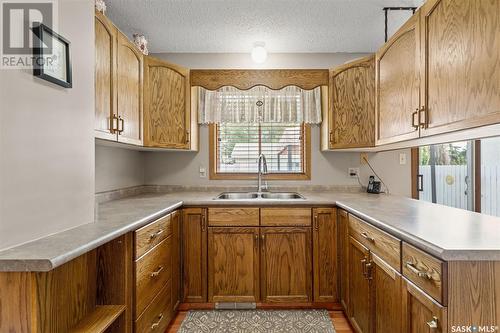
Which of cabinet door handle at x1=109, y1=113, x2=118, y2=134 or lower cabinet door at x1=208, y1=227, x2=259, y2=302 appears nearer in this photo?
cabinet door handle at x1=109, y1=113, x2=118, y2=134

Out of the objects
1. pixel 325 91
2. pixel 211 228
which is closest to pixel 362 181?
pixel 325 91

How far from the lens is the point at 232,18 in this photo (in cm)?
248

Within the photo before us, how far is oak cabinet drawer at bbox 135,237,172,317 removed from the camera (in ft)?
5.40

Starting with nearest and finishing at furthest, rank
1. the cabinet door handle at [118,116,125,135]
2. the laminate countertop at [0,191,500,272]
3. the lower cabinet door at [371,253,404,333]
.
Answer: the laminate countertop at [0,191,500,272] < the lower cabinet door at [371,253,404,333] < the cabinet door handle at [118,116,125,135]

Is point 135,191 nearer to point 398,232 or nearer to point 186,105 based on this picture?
point 186,105

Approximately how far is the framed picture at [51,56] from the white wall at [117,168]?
46.8 inches

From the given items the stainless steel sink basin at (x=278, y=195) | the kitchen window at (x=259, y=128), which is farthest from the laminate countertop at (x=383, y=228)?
the kitchen window at (x=259, y=128)

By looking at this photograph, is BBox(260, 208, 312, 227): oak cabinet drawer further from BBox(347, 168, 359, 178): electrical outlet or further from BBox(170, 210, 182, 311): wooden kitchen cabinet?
BBox(347, 168, 359, 178): electrical outlet

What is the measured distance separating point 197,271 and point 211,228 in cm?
37

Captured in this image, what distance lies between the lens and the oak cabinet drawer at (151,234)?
166 centimetres

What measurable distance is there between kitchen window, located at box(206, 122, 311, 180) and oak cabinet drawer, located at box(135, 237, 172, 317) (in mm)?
1268

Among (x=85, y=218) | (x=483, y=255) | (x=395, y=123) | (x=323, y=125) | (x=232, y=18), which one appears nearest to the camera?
(x=483, y=255)

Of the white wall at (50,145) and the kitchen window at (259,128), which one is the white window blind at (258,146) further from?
the white wall at (50,145)

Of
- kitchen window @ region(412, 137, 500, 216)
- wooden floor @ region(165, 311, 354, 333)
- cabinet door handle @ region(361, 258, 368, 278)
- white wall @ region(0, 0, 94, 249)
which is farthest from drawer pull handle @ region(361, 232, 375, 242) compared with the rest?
kitchen window @ region(412, 137, 500, 216)
